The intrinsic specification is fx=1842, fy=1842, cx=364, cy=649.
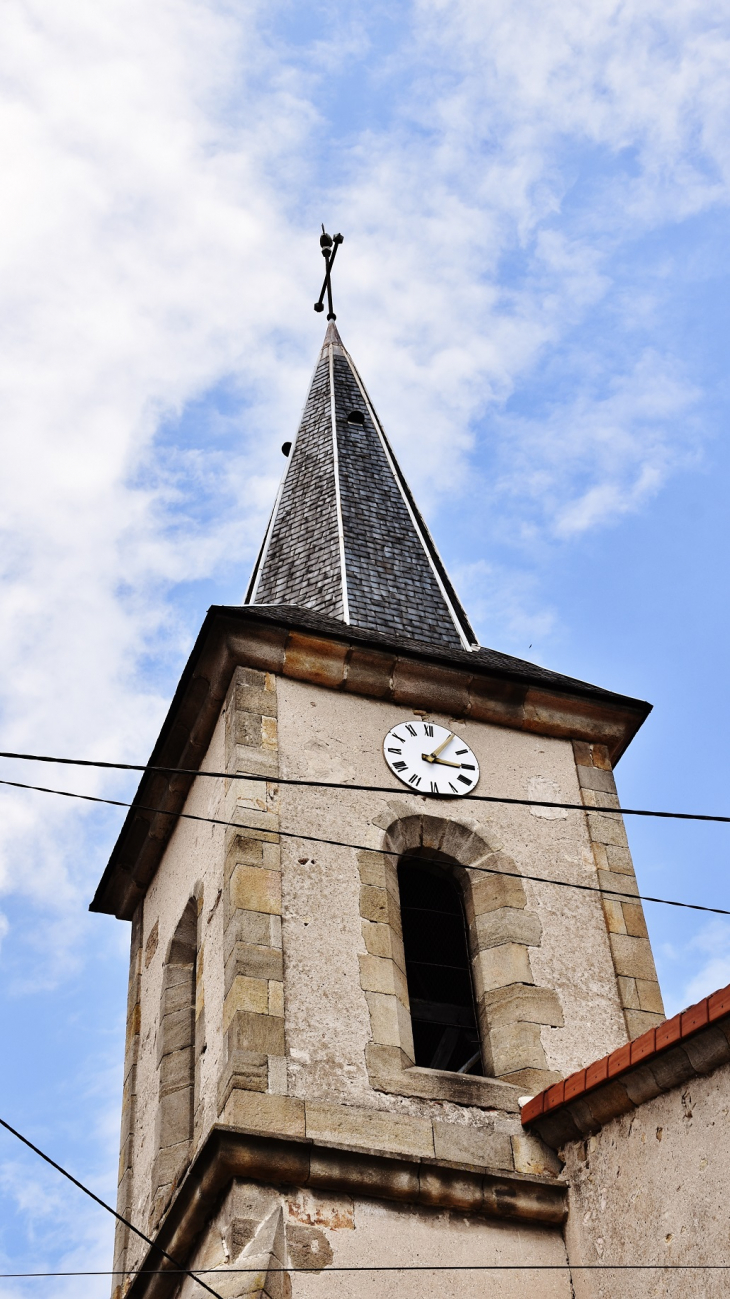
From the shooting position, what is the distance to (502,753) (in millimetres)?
12969

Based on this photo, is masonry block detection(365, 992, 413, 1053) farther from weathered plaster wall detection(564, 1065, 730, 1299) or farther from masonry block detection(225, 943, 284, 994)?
weathered plaster wall detection(564, 1065, 730, 1299)

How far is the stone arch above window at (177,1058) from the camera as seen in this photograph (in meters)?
11.6

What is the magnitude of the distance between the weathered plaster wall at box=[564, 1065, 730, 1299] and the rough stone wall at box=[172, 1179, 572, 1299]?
308 millimetres

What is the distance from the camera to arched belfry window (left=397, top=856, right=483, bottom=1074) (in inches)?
456

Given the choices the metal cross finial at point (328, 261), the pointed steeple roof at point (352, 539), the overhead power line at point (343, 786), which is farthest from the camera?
the metal cross finial at point (328, 261)

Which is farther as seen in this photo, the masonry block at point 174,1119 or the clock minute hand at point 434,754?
the clock minute hand at point 434,754

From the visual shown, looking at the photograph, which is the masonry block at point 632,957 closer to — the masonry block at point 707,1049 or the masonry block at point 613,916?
the masonry block at point 613,916

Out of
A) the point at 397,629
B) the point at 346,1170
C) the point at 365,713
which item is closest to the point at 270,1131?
the point at 346,1170

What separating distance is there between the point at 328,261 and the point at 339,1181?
12.9 meters

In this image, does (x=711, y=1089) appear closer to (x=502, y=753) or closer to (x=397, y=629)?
(x=502, y=753)

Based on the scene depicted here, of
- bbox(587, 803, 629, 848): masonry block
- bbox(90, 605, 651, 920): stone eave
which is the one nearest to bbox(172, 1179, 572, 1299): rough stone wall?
bbox(587, 803, 629, 848): masonry block

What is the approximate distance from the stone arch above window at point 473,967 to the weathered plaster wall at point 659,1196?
87 centimetres

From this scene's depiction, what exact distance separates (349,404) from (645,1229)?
10.4m

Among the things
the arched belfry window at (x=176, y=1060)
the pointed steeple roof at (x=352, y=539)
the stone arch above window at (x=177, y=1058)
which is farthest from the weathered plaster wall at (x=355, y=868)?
the pointed steeple roof at (x=352, y=539)
